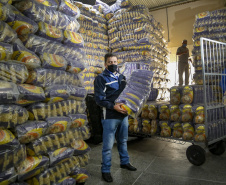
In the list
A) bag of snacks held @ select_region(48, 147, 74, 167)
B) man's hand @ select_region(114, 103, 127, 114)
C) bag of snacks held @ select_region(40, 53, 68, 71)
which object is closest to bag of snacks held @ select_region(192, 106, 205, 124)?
man's hand @ select_region(114, 103, 127, 114)

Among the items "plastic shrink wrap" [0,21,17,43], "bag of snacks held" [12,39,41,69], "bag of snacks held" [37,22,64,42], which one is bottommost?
"bag of snacks held" [12,39,41,69]

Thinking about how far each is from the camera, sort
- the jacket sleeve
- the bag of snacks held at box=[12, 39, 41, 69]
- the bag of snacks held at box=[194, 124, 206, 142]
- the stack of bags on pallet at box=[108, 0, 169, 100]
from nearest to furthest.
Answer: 1. the bag of snacks held at box=[12, 39, 41, 69]
2. the jacket sleeve
3. the bag of snacks held at box=[194, 124, 206, 142]
4. the stack of bags on pallet at box=[108, 0, 169, 100]

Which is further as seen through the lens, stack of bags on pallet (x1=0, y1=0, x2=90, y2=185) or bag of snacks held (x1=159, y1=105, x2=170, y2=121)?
bag of snacks held (x1=159, y1=105, x2=170, y2=121)

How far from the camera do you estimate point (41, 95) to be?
2383mm

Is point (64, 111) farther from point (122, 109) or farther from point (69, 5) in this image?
point (69, 5)

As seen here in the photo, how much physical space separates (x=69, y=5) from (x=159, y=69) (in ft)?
14.1

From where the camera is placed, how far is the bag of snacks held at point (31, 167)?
211 cm

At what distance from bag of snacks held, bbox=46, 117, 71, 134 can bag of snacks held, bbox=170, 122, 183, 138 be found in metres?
2.25

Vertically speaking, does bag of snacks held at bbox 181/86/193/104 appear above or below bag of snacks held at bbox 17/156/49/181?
above

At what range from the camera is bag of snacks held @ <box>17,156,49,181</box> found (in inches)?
83.2

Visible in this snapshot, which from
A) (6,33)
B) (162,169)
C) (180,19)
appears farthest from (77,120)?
(180,19)

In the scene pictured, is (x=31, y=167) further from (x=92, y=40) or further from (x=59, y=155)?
(x=92, y=40)

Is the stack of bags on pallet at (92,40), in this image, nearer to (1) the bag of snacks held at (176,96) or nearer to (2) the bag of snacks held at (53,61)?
(1) the bag of snacks held at (176,96)

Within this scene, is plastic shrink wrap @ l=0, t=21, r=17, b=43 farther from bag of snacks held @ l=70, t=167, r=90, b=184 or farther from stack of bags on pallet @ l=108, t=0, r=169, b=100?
stack of bags on pallet @ l=108, t=0, r=169, b=100
